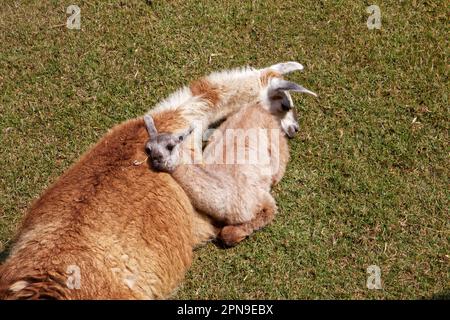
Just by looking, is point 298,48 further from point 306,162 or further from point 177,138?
point 177,138

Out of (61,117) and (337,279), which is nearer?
(337,279)

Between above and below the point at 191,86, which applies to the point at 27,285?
below

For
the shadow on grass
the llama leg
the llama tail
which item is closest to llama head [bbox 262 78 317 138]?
the llama leg

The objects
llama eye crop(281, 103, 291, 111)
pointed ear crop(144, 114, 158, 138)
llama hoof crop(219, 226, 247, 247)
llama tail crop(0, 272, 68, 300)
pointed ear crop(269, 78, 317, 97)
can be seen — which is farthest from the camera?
llama eye crop(281, 103, 291, 111)

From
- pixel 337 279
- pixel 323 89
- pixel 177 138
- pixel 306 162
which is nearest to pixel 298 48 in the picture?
pixel 323 89

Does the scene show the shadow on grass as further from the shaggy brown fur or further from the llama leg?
the shaggy brown fur

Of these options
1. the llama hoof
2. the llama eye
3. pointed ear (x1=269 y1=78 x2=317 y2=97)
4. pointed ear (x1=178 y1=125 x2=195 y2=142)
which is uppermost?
pointed ear (x1=269 y1=78 x2=317 y2=97)

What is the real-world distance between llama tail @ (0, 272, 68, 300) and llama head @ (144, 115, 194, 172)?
4.10 ft

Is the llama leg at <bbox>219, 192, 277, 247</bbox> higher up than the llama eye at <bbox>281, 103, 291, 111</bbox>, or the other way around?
the llama eye at <bbox>281, 103, 291, 111</bbox>

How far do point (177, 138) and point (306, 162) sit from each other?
5.41ft

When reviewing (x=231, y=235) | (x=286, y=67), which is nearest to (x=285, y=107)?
(x=286, y=67)

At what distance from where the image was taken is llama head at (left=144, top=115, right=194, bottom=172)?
459cm

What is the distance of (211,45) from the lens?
6.48 m

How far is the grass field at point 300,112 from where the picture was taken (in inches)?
206
